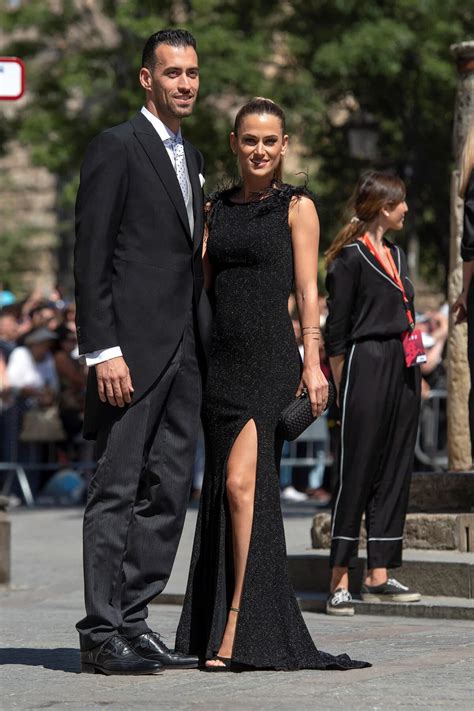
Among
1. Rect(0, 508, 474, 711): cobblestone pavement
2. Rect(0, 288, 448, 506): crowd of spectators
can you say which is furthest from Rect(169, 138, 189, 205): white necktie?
Rect(0, 288, 448, 506): crowd of spectators

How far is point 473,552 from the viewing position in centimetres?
985

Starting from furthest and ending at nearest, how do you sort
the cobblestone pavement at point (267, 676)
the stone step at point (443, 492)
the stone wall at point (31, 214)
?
1. the stone wall at point (31, 214)
2. the stone step at point (443, 492)
3. the cobblestone pavement at point (267, 676)

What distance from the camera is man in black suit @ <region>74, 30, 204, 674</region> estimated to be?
6953mm

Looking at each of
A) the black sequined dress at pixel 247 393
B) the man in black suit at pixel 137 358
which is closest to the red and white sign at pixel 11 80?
the man in black suit at pixel 137 358

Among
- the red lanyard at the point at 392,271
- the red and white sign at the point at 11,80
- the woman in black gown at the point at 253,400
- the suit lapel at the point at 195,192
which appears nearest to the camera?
the woman in black gown at the point at 253,400

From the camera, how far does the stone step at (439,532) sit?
988 centimetres

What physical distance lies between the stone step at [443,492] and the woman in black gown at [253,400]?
347cm

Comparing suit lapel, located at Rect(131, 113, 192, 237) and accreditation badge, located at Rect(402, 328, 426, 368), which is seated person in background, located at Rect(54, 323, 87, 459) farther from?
suit lapel, located at Rect(131, 113, 192, 237)

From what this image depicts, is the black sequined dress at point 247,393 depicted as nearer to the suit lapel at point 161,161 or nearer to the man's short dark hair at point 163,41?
the suit lapel at point 161,161

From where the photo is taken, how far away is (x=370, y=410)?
9.42 m

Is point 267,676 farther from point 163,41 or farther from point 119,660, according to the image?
point 163,41

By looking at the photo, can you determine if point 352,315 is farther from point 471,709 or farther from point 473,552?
point 471,709

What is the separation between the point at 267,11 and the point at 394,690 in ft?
69.4

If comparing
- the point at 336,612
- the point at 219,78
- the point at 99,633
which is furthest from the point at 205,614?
the point at 219,78
